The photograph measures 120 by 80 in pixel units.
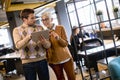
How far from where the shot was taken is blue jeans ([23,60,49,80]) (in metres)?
2.69

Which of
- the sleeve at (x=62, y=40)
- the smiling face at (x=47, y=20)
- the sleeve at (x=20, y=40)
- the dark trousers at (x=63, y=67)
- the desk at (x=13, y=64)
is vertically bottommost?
the desk at (x=13, y=64)

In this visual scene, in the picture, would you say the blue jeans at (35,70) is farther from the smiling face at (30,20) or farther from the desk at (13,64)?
the desk at (13,64)

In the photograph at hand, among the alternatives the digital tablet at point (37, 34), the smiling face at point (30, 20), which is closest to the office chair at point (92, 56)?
the digital tablet at point (37, 34)

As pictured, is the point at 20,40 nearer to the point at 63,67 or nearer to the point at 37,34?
the point at 37,34

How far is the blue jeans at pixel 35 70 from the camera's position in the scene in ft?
8.82

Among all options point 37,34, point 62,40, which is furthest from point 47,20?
point 37,34

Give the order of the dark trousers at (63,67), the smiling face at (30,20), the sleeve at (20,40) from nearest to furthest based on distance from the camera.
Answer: the sleeve at (20,40) → the smiling face at (30,20) → the dark trousers at (63,67)

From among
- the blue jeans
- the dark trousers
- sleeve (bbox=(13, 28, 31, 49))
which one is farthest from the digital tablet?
the dark trousers

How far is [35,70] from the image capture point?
8.95 feet

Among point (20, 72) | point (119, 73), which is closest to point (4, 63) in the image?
point (20, 72)

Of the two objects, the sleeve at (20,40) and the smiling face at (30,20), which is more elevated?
the smiling face at (30,20)

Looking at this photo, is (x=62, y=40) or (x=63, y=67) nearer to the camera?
(x=62, y=40)

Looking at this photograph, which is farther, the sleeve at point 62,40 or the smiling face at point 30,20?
the sleeve at point 62,40

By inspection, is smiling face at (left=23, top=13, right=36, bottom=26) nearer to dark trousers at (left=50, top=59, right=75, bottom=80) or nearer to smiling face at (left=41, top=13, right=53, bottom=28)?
smiling face at (left=41, top=13, right=53, bottom=28)
